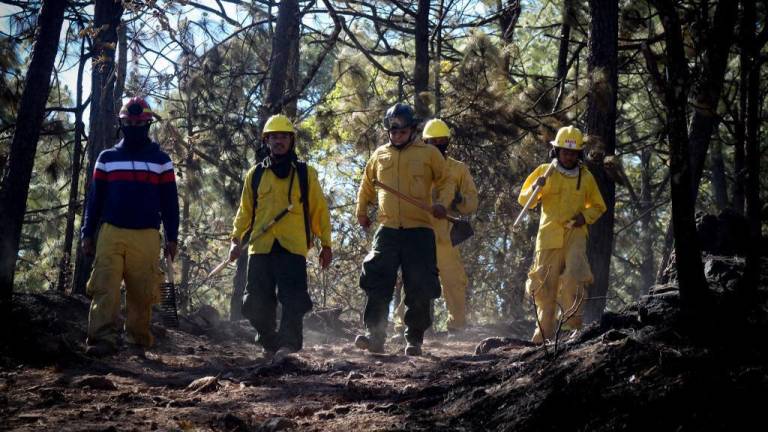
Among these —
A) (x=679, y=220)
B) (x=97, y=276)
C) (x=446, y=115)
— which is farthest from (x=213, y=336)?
(x=679, y=220)

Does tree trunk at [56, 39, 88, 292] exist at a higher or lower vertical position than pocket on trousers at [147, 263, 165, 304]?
higher

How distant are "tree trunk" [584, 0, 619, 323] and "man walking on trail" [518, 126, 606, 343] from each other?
3.97 ft

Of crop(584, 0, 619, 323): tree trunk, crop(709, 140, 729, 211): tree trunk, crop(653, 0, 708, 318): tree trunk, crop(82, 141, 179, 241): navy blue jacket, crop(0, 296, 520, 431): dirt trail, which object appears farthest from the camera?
crop(709, 140, 729, 211): tree trunk

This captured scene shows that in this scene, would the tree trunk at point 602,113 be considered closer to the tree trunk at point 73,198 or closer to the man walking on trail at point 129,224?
the man walking on trail at point 129,224

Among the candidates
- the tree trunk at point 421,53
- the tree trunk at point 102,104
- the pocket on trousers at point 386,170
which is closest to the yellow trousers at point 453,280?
the pocket on trousers at point 386,170

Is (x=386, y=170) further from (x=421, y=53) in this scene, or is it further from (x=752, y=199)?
(x=421, y=53)

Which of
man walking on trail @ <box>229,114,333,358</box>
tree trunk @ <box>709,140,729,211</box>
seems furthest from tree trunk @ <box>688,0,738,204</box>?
tree trunk @ <box>709,140,729,211</box>

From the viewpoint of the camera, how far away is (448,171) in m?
9.14

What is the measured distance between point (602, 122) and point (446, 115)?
112 inches

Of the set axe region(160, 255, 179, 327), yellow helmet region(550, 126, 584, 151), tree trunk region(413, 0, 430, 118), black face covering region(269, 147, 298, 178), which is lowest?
axe region(160, 255, 179, 327)

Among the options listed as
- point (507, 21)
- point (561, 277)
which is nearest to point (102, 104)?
point (561, 277)

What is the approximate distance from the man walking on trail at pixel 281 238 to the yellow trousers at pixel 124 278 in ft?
2.59

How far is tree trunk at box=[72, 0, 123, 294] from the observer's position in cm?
1190

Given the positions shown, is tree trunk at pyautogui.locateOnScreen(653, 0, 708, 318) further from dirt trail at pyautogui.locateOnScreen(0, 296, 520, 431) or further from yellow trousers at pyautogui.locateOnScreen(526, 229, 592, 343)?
yellow trousers at pyautogui.locateOnScreen(526, 229, 592, 343)
